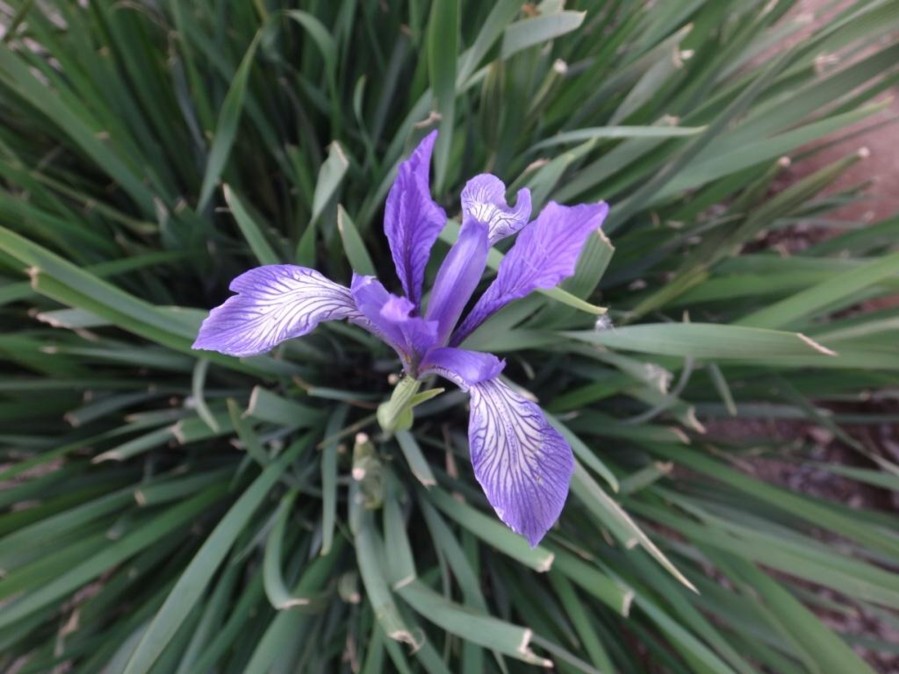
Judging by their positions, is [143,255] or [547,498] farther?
[143,255]

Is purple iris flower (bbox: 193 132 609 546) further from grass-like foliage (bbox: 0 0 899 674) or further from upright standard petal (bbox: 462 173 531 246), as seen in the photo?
grass-like foliage (bbox: 0 0 899 674)

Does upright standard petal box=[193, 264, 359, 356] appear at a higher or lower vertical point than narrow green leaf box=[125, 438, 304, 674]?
higher

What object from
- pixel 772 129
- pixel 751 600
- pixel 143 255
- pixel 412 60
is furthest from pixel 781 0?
pixel 143 255

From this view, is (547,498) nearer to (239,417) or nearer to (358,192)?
(239,417)

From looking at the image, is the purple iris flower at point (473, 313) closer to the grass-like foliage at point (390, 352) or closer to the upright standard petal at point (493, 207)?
the upright standard petal at point (493, 207)

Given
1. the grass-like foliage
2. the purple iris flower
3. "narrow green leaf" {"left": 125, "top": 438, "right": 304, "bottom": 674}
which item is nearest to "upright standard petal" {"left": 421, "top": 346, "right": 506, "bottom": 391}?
the purple iris flower
